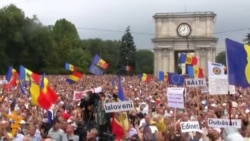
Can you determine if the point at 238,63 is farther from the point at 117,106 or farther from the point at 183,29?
the point at 183,29

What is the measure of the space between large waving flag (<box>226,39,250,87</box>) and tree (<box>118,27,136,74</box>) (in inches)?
3606

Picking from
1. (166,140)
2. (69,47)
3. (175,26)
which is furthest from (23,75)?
(69,47)

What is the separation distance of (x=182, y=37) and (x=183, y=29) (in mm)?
1052

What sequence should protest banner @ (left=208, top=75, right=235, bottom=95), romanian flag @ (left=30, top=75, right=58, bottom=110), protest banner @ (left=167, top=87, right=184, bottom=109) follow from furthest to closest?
romanian flag @ (left=30, top=75, right=58, bottom=110) < protest banner @ (left=167, top=87, right=184, bottom=109) < protest banner @ (left=208, top=75, right=235, bottom=95)

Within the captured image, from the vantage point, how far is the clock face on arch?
3384 inches

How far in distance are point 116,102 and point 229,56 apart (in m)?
3.64

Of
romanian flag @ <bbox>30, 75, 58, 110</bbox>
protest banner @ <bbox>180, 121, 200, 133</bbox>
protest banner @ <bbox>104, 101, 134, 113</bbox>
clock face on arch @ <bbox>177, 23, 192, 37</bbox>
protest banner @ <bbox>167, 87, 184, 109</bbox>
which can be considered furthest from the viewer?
clock face on arch @ <bbox>177, 23, 192, 37</bbox>

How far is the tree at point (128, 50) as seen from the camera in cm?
10438

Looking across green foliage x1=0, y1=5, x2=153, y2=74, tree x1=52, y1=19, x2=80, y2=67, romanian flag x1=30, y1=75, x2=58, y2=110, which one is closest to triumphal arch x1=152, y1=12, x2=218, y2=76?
green foliage x1=0, y1=5, x2=153, y2=74

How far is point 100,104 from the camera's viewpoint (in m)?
A: 15.2

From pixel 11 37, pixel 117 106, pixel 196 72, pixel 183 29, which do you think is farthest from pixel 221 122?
pixel 11 37

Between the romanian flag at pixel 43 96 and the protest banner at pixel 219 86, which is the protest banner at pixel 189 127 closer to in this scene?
the protest banner at pixel 219 86

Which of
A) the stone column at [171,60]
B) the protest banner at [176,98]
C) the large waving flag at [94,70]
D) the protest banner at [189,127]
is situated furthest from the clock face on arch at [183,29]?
the protest banner at [189,127]

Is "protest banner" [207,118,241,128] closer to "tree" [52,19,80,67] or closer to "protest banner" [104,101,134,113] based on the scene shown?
"protest banner" [104,101,134,113]
